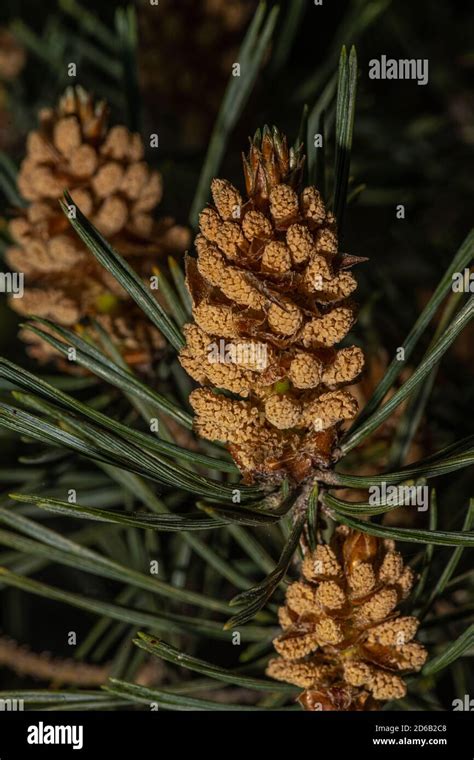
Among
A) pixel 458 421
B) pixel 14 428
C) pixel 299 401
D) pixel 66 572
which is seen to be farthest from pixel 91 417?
pixel 66 572

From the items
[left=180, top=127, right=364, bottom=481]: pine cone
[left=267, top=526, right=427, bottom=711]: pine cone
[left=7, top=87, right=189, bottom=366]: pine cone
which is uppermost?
[left=7, top=87, right=189, bottom=366]: pine cone

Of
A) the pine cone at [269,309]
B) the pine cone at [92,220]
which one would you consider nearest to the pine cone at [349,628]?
the pine cone at [269,309]

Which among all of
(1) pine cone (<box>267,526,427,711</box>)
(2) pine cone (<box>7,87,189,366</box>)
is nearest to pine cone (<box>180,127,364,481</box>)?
(1) pine cone (<box>267,526,427,711</box>)

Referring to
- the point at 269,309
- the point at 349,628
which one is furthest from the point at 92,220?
the point at 349,628

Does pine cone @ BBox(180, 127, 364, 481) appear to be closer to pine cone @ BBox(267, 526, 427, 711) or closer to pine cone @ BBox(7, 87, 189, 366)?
pine cone @ BBox(267, 526, 427, 711)

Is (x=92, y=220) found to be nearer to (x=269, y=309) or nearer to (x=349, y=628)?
(x=269, y=309)

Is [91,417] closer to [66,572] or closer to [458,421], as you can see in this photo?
[458,421]

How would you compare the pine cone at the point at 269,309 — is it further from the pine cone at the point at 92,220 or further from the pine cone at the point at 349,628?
the pine cone at the point at 92,220
